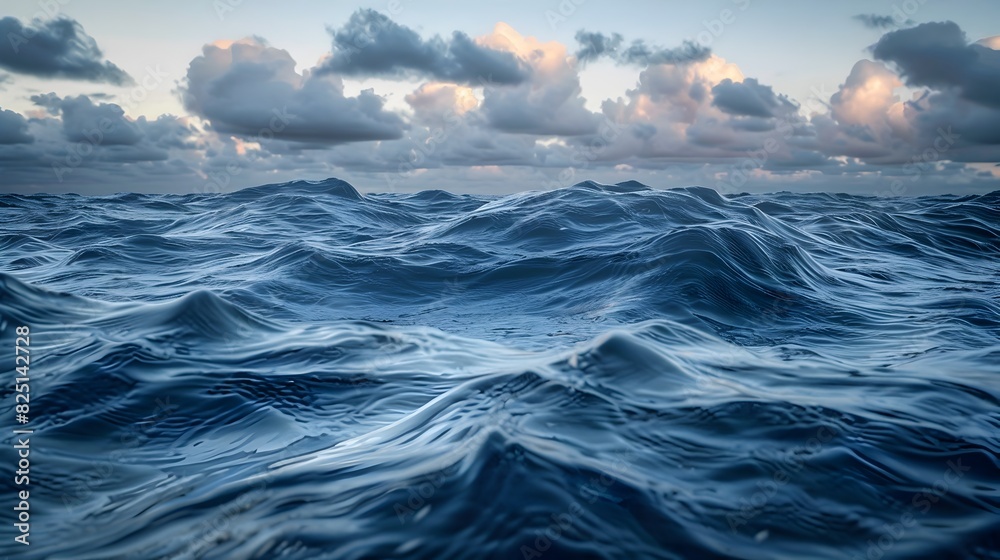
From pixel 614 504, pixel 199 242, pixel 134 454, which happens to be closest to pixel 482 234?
pixel 199 242

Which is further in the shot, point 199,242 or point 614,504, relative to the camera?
point 199,242

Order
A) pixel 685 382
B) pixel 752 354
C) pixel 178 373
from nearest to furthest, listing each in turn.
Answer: pixel 685 382, pixel 178 373, pixel 752 354

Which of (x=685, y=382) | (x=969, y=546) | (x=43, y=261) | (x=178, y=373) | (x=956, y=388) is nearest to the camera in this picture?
(x=969, y=546)

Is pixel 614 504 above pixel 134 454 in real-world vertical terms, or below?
above

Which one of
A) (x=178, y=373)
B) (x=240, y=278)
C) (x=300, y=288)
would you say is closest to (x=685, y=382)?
(x=178, y=373)

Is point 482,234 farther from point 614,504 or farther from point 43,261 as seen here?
point 614,504

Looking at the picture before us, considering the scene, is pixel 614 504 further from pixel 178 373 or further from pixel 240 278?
pixel 240 278
